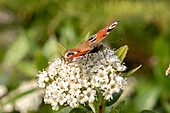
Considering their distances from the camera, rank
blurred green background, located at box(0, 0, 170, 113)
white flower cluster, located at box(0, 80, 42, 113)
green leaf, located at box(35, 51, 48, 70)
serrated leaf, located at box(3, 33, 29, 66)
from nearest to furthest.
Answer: green leaf, located at box(35, 51, 48, 70) < white flower cluster, located at box(0, 80, 42, 113) < blurred green background, located at box(0, 0, 170, 113) < serrated leaf, located at box(3, 33, 29, 66)

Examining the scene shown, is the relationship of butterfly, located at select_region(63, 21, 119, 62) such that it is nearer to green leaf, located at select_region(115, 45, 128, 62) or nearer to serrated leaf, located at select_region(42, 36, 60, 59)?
green leaf, located at select_region(115, 45, 128, 62)

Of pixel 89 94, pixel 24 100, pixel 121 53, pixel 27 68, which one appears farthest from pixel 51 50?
pixel 89 94

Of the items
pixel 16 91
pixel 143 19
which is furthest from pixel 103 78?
pixel 143 19

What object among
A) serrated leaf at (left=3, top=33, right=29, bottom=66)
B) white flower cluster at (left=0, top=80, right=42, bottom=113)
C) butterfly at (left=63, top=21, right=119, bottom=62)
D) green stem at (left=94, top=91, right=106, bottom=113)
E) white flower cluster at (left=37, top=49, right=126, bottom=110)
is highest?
serrated leaf at (left=3, top=33, right=29, bottom=66)

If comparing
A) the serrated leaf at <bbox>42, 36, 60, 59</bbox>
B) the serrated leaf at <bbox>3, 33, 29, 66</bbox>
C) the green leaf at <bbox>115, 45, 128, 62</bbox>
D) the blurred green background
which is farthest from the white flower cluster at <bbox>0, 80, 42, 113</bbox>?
the green leaf at <bbox>115, 45, 128, 62</bbox>

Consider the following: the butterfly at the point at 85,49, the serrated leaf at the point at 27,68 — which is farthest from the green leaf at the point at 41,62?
the butterfly at the point at 85,49

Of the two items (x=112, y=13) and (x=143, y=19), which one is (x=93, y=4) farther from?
(x=143, y=19)
